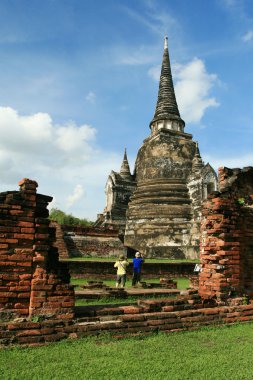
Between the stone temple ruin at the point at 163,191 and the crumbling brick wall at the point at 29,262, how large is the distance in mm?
15643

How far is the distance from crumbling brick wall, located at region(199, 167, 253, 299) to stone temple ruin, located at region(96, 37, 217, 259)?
→ 12948 mm

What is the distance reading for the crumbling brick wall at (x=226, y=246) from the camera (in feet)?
22.2

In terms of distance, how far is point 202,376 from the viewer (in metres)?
3.84

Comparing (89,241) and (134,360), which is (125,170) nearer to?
(89,241)

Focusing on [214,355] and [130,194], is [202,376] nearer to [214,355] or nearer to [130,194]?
[214,355]

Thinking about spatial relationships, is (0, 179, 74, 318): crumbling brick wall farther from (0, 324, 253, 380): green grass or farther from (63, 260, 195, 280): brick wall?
(63, 260, 195, 280): brick wall

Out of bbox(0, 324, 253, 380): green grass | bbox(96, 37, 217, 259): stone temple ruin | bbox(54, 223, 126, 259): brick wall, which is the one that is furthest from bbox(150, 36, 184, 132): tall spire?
bbox(0, 324, 253, 380): green grass

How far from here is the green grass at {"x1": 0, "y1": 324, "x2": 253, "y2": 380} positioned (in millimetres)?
3775

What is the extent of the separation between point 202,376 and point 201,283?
3325 mm

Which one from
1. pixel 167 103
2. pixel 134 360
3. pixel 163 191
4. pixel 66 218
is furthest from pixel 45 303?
pixel 66 218

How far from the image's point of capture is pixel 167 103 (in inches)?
1089

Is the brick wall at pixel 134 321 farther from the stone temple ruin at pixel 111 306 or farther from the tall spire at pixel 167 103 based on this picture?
the tall spire at pixel 167 103

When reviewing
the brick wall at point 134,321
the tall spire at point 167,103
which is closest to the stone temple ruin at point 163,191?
the tall spire at point 167,103

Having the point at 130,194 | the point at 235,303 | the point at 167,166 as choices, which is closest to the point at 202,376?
the point at 235,303
